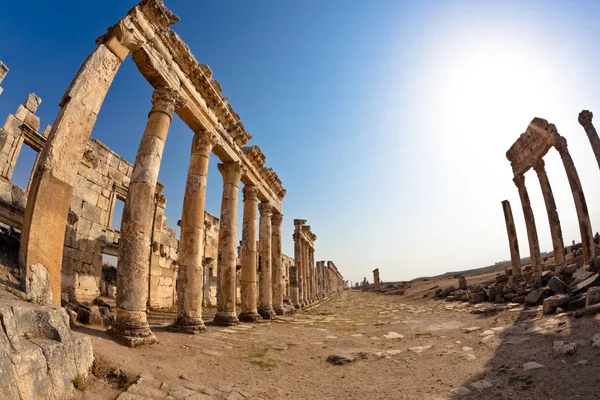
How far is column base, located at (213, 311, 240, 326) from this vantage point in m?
10.4

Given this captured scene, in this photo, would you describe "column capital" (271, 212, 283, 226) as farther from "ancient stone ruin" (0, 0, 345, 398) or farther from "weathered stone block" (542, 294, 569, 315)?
"weathered stone block" (542, 294, 569, 315)

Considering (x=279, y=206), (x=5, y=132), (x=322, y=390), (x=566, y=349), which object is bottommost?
(x=322, y=390)

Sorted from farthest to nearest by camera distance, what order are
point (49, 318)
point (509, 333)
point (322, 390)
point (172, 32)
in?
point (172, 32) → point (509, 333) → point (322, 390) → point (49, 318)

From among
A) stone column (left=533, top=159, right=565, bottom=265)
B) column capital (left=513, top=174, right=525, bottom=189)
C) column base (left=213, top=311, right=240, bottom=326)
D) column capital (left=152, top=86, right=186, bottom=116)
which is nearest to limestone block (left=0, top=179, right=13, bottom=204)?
column capital (left=152, top=86, right=186, bottom=116)

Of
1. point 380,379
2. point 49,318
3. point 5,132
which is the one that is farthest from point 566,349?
point 5,132

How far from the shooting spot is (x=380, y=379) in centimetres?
524

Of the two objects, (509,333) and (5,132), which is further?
(5,132)

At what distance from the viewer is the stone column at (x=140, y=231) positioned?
6148mm

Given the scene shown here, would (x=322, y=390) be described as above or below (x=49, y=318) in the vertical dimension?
below

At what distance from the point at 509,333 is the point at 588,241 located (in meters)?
11.2

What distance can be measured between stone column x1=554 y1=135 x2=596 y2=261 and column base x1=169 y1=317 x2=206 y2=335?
16.7m

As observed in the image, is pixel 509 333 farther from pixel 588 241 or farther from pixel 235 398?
pixel 588 241

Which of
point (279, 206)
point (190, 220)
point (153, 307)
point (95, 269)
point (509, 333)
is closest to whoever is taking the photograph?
point (509, 333)

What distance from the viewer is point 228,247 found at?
11.3 m
